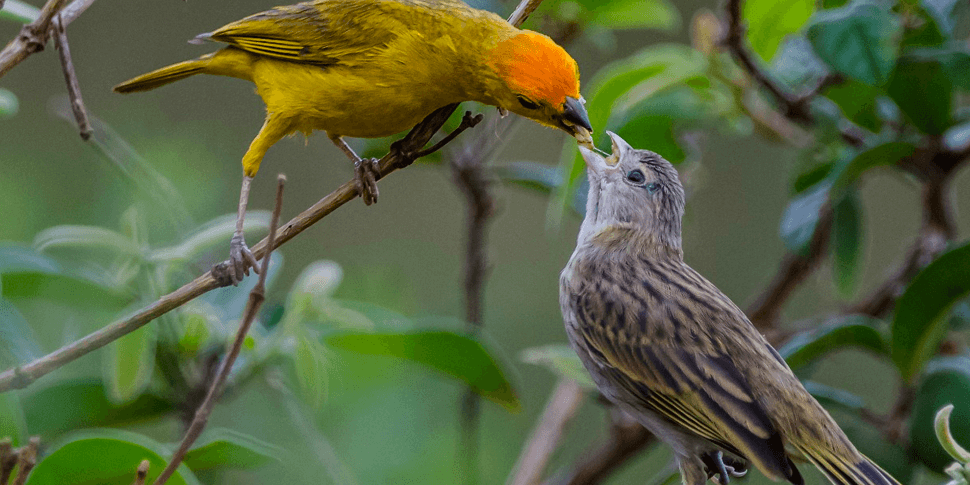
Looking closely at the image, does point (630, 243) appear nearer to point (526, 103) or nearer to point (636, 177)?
point (636, 177)

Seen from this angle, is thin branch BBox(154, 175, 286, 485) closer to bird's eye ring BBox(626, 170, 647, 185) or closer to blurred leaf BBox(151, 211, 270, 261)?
blurred leaf BBox(151, 211, 270, 261)

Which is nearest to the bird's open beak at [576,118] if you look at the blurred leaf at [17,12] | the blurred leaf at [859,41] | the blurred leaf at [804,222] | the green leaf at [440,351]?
the green leaf at [440,351]

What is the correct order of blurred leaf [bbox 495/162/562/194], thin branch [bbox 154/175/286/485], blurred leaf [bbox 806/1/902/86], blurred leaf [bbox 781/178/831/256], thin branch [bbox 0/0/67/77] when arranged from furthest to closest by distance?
blurred leaf [bbox 495/162/562/194]
blurred leaf [bbox 781/178/831/256]
blurred leaf [bbox 806/1/902/86]
thin branch [bbox 0/0/67/77]
thin branch [bbox 154/175/286/485]

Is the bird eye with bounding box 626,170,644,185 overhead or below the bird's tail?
overhead

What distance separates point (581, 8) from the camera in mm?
2684

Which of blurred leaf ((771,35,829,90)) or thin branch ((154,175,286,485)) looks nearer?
thin branch ((154,175,286,485))

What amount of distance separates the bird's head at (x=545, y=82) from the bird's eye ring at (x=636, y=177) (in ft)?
0.92

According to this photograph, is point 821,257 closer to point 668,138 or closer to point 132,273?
point 668,138

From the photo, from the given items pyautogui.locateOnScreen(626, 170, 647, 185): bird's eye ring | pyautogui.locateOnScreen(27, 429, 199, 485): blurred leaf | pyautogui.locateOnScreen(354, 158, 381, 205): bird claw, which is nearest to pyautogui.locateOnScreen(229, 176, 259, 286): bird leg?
pyautogui.locateOnScreen(354, 158, 381, 205): bird claw

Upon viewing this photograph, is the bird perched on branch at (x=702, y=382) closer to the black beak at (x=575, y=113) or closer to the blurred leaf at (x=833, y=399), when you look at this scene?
the black beak at (x=575, y=113)

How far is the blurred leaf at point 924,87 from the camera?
237 centimetres

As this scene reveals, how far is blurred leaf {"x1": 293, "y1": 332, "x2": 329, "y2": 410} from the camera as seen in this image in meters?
1.96

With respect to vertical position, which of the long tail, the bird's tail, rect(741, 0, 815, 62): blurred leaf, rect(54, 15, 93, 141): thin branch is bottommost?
the bird's tail

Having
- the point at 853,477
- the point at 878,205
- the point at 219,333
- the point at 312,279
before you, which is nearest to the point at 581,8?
the point at 312,279
